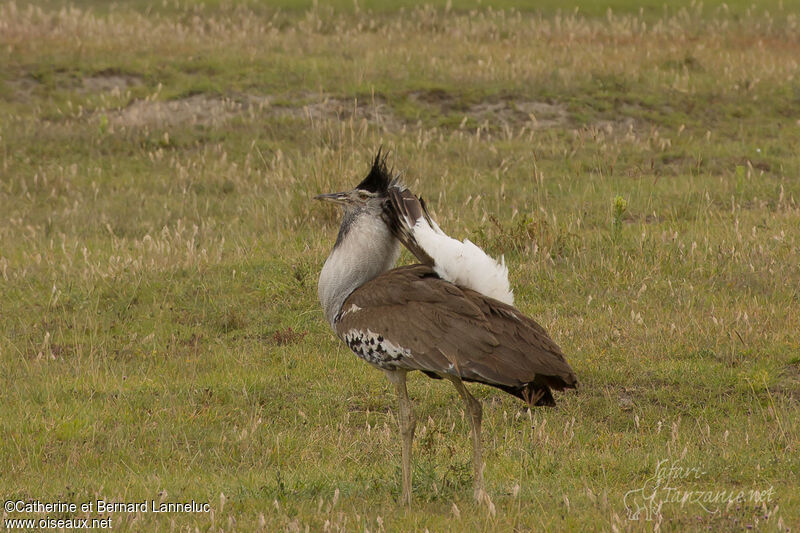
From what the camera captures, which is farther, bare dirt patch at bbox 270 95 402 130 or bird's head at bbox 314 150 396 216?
bare dirt patch at bbox 270 95 402 130

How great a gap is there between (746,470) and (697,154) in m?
9.37

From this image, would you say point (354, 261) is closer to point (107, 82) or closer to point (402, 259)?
point (402, 259)

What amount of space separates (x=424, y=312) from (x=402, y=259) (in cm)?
468

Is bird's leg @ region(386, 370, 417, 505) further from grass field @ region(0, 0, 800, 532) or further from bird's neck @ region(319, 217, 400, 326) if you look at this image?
bird's neck @ region(319, 217, 400, 326)

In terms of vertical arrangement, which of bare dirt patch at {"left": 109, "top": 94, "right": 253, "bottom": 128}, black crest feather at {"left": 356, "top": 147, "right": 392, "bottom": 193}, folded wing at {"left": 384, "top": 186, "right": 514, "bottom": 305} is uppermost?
black crest feather at {"left": 356, "top": 147, "right": 392, "bottom": 193}

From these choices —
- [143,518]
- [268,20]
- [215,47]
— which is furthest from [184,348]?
[268,20]

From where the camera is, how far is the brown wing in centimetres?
564

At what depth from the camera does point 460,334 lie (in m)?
5.77

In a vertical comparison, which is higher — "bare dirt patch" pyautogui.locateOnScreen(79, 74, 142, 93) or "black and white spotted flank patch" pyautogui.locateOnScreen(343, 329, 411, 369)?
"black and white spotted flank patch" pyautogui.locateOnScreen(343, 329, 411, 369)

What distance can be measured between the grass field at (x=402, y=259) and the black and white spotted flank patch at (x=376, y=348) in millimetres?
824

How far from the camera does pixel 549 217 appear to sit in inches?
483

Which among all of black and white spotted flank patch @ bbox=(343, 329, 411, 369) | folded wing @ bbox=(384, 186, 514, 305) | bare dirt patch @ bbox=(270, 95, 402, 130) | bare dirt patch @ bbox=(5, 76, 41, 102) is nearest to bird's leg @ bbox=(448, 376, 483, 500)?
black and white spotted flank patch @ bbox=(343, 329, 411, 369)

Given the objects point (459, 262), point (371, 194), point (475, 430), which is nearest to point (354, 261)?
point (371, 194)

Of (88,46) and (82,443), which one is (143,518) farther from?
(88,46)
